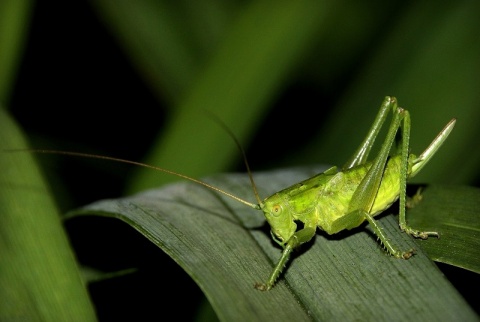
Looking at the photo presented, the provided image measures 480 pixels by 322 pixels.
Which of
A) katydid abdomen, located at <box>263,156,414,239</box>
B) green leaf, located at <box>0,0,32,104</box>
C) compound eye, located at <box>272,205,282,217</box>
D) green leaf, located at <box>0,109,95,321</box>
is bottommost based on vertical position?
green leaf, located at <box>0,109,95,321</box>

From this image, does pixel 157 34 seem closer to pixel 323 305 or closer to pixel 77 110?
pixel 77 110

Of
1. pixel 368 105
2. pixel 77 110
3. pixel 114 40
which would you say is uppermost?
pixel 368 105

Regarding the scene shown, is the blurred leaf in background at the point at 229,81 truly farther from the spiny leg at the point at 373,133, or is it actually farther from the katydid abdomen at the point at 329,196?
the katydid abdomen at the point at 329,196

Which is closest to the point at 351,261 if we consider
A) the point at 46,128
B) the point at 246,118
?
the point at 246,118

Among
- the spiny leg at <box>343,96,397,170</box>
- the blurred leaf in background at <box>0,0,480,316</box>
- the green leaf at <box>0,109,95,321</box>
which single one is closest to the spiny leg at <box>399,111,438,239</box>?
the spiny leg at <box>343,96,397,170</box>

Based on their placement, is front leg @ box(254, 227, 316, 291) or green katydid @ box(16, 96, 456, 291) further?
green katydid @ box(16, 96, 456, 291)

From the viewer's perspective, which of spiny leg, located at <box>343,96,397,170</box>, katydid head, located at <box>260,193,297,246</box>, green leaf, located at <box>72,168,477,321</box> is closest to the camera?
green leaf, located at <box>72,168,477,321</box>

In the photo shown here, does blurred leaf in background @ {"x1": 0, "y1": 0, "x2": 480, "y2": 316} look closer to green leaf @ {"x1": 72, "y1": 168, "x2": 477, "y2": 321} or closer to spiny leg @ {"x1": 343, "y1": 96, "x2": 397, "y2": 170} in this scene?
green leaf @ {"x1": 72, "y1": 168, "x2": 477, "y2": 321}
